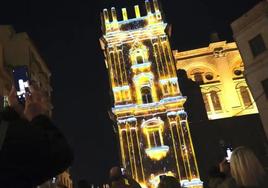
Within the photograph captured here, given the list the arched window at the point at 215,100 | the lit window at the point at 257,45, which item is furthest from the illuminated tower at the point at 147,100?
the lit window at the point at 257,45

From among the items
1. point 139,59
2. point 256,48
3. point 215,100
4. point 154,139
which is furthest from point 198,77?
point 256,48

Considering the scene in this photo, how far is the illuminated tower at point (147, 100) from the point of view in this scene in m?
Answer: 32.4

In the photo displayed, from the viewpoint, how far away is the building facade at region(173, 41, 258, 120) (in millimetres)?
39812

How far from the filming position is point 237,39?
92.1ft

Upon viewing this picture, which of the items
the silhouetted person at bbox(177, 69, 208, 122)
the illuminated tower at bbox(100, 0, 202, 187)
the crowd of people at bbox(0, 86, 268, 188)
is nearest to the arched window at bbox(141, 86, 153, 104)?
the illuminated tower at bbox(100, 0, 202, 187)

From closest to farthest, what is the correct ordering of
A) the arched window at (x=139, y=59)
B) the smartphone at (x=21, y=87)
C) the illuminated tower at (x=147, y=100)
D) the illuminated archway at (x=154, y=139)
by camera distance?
1. the smartphone at (x=21, y=87)
2. the illuminated tower at (x=147, y=100)
3. the illuminated archway at (x=154, y=139)
4. the arched window at (x=139, y=59)

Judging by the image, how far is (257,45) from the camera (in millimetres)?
26719

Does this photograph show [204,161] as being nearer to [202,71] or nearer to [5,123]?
[202,71]

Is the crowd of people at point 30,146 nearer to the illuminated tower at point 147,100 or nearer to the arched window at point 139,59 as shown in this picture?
the illuminated tower at point 147,100

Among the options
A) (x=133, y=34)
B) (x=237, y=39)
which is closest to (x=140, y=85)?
(x=133, y=34)

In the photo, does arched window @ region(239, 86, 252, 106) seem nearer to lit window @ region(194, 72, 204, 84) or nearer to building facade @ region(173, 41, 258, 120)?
building facade @ region(173, 41, 258, 120)

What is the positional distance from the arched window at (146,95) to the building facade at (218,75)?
7271 mm

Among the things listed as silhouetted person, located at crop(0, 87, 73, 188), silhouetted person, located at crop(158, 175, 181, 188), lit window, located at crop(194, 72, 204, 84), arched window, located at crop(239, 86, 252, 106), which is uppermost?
lit window, located at crop(194, 72, 204, 84)

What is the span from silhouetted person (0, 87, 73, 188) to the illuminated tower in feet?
99.7
